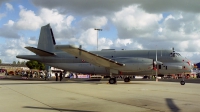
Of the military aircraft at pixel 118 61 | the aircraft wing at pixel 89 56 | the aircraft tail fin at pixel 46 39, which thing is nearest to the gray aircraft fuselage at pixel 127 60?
the military aircraft at pixel 118 61

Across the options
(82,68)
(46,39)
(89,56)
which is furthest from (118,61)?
(46,39)

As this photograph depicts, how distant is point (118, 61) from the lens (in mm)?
25359

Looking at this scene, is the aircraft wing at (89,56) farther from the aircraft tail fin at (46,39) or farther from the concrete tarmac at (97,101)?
the aircraft tail fin at (46,39)

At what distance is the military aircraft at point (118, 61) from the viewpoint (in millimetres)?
23953

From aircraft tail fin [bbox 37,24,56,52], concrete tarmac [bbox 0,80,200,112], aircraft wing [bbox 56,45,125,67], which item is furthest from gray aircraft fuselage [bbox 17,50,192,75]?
concrete tarmac [bbox 0,80,200,112]

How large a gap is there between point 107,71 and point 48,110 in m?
19.0

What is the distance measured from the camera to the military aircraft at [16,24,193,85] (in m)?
24.0

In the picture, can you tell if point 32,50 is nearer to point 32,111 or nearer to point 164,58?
point 164,58

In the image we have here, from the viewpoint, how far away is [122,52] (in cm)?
2777

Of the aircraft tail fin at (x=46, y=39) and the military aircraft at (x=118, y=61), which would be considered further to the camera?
the aircraft tail fin at (x=46, y=39)

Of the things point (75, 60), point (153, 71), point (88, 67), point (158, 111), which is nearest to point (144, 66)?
point (153, 71)

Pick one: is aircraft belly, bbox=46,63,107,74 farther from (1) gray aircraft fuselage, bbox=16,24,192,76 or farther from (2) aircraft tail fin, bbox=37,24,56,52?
(2) aircraft tail fin, bbox=37,24,56,52

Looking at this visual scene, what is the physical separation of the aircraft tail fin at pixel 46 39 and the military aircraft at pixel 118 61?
271 centimetres

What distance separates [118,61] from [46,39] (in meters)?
13.2
